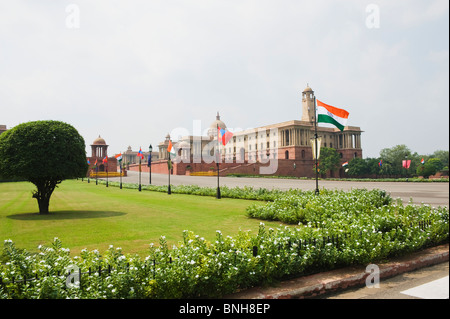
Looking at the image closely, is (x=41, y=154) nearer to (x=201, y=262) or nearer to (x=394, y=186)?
(x=201, y=262)

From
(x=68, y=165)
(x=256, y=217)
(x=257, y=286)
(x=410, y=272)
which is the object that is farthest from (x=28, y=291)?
(x=68, y=165)

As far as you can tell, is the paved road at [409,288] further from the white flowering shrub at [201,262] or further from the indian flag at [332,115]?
the indian flag at [332,115]

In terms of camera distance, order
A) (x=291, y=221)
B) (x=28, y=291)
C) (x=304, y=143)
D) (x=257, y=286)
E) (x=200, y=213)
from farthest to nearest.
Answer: (x=304, y=143) < (x=200, y=213) < (x=291, y=221) < (x=257, y=286) < (x=28, y=291)

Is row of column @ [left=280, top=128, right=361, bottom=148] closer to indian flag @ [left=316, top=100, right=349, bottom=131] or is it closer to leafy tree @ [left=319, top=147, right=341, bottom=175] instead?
leafy tree @ [left=319, top=147, right=341, bottom=175]

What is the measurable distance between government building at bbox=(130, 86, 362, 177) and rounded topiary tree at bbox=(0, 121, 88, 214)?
161 ft

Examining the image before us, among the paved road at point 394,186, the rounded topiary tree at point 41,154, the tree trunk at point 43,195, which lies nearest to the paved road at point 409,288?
the paved road at point 394,186

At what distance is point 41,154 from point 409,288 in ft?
41.7

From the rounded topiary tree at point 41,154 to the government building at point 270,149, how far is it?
49063mm

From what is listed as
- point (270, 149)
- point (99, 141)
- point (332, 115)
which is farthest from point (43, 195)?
point (270, 149)

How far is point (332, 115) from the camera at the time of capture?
600 inches

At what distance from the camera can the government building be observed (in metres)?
68.8

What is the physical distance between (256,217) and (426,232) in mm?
5732
